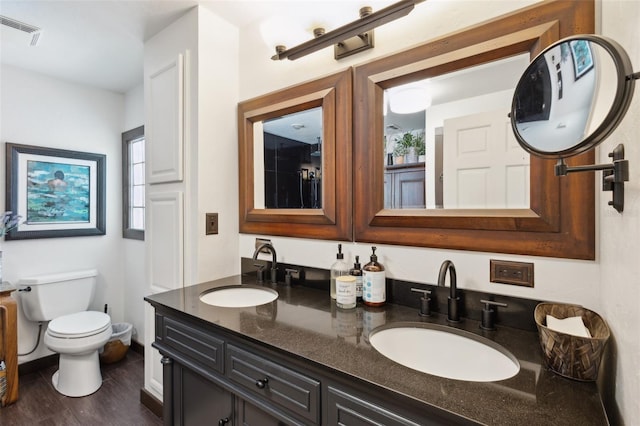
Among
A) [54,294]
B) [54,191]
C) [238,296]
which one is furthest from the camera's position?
[54,191]

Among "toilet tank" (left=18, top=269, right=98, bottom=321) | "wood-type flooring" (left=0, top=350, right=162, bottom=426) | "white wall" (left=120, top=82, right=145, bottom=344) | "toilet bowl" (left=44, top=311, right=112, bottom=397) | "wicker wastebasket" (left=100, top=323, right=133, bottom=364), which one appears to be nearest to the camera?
"wood-type flooring" (left=0, top=350, right=162, bottom=426)

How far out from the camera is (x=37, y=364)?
2.40 metres

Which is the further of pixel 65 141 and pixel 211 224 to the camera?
pixel 65 141

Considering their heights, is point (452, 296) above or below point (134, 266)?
above

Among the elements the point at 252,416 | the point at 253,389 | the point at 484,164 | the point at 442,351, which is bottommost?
the point at 252,416

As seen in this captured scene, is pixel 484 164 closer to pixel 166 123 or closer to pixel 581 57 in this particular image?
pixel 581 57

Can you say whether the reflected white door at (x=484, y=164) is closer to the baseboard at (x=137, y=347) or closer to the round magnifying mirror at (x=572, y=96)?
the round magnifying mirror at (x=572, y=96)

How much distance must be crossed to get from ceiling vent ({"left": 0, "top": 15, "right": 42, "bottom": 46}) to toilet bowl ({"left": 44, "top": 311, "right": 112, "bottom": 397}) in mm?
1904

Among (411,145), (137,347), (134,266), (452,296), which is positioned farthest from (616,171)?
(137,347)

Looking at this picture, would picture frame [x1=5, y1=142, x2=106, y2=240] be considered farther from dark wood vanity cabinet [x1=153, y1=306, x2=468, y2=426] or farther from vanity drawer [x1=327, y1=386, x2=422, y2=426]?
vanity drawer [x1=327, y1=386, x2=422, y2=426]

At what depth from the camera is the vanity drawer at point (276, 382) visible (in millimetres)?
814

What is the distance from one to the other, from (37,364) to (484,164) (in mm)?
3421

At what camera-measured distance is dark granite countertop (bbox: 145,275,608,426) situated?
598 mm

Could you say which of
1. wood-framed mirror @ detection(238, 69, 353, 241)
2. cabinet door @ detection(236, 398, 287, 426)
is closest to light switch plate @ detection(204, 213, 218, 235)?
wood-framed mirror @ detection(238, 69, 353, 241)
